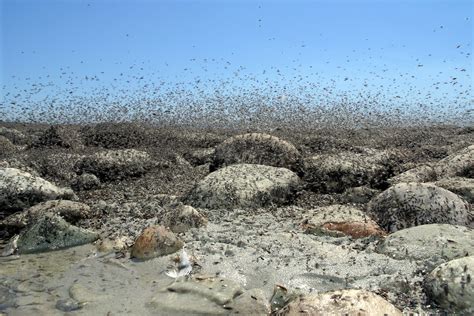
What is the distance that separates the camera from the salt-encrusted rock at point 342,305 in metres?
3.49

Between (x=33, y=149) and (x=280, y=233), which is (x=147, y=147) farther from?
(x=280, y=233)

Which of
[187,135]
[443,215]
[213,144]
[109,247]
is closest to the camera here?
[109,247]

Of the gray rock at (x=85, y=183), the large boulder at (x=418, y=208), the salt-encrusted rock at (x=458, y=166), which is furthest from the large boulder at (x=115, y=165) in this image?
the salt-encrusted rock at (x=458, y=166)

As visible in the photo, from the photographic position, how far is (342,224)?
18.6 ft

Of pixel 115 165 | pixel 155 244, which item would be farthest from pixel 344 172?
pixel 115 165

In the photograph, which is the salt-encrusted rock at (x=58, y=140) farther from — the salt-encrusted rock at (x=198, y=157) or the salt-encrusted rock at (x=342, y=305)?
the salt-encrusted rock at (x=342, y=305)

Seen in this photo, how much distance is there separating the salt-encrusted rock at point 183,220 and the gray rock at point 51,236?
0.88m

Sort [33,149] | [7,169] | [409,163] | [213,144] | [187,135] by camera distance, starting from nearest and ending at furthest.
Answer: [7,169] → [409,163] → [33,149] → [213,144] → [187,135]

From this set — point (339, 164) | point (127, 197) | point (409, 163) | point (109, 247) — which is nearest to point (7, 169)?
point (127, 197)

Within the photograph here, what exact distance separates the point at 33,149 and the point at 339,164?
27.6 ft

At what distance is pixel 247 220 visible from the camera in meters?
6.25

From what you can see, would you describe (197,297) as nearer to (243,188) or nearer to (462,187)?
(243,188)

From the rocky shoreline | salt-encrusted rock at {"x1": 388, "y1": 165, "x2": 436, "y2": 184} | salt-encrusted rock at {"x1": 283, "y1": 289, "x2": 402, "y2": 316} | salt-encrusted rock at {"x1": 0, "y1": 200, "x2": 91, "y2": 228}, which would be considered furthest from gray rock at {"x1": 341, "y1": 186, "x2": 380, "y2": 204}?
salt-encrusted rock at {"x1": 283, "y1": 289, "x2": 402, "y2": 316}

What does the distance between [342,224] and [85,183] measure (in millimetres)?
5232
